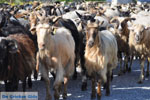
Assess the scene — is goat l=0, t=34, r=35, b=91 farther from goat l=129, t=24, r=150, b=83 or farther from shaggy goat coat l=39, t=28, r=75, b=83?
goat l=129, t=24, r=150, b=83

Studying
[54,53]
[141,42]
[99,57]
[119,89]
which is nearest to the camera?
[54,53]

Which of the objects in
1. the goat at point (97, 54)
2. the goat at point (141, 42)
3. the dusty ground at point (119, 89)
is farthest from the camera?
the goat at point (141, 42)

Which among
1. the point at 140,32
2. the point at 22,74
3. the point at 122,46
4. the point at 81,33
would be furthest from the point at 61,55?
the point at 122,46

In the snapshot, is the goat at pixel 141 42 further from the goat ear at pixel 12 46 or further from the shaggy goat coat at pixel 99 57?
the goat ear at pixel 12 46

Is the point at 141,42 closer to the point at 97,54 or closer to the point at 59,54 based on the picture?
the point at 97,54

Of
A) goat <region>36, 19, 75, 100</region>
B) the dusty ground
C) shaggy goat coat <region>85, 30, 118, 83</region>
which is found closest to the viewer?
goat <region>36, 19, 75, 100</region>

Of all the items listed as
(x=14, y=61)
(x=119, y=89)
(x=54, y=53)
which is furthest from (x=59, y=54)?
(x=119, y=89)

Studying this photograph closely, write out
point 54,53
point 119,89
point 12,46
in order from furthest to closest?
1. point 119,89
2. point 54,53
3. point 12,46

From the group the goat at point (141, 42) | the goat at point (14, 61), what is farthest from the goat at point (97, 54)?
the goat at point (141, 42)

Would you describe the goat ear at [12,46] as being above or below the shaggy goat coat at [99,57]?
above

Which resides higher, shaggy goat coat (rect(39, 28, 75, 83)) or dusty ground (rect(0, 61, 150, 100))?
shaggy goat coat (rect(39, 28, 75, 83))

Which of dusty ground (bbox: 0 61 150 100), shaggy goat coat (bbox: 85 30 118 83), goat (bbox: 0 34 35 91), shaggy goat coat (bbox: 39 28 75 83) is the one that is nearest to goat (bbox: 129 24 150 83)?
dusty ground (bbox: 0 61 150 100)

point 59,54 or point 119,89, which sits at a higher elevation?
point 59,54

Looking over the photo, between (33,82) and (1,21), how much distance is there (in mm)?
2462
